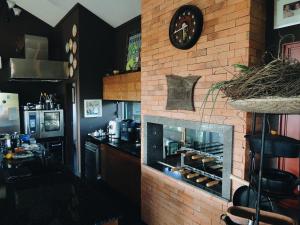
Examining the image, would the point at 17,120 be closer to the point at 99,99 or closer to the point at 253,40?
the point at 99,99

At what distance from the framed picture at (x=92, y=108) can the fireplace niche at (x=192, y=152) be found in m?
1.95

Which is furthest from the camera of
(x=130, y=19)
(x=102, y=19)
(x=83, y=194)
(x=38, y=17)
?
(x=38, y=17)

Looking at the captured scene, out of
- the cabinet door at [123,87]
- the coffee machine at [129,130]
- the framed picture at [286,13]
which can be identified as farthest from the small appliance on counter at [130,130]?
the framed picture at [286,13]

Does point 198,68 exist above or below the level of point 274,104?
above

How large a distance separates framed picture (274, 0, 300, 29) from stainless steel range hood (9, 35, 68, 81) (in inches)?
169

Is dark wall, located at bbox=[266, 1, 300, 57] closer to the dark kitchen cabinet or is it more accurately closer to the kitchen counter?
the kitchen counter

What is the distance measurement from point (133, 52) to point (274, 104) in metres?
3.48

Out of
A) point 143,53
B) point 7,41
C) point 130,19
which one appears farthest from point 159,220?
point 7,41

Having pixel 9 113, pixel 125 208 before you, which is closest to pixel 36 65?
pixel 9 113

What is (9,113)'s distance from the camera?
5043 mm

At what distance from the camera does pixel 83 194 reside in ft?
5.75

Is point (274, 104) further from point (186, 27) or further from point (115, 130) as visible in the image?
point (115, 130)

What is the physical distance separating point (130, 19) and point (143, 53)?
1.65 metres

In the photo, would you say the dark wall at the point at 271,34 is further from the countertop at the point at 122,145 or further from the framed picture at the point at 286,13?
the countertop at the point at 122,145
